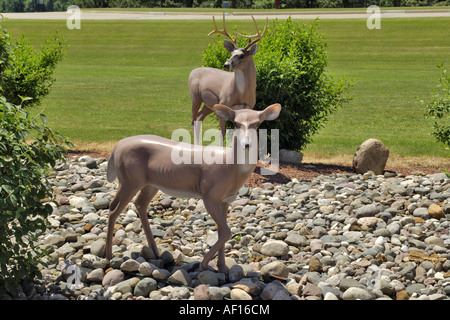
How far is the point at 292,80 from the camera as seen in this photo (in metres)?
10.3

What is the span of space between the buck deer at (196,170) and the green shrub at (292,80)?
15.8 ft

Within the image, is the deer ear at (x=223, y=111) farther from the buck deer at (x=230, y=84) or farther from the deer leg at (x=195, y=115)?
the deer leg at (x=195, y=115)

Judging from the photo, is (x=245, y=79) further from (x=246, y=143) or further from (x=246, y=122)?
(x=246, y=143)

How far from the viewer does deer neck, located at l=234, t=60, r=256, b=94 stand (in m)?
8.58

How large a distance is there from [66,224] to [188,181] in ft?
8.20

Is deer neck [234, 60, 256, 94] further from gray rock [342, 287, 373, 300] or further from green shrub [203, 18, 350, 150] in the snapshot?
gray rock [342, 287, 373, 300]

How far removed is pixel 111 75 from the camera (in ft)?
79.8

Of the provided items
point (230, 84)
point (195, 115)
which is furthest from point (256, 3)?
point (230, 84)

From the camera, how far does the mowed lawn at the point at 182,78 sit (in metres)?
14.0

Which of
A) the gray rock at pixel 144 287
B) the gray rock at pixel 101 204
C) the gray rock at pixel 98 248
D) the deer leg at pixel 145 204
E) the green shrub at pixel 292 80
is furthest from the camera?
the green shrub at pixel 292 80

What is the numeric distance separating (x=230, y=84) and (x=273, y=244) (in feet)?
10.6

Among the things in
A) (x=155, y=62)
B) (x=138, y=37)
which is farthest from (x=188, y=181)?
(x=138, y=37)

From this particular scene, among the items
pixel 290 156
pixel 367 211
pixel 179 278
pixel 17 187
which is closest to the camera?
pixel 17 187

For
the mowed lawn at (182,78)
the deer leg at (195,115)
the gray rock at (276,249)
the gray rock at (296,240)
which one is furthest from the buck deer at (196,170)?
the mowed lawn at (182,78)
